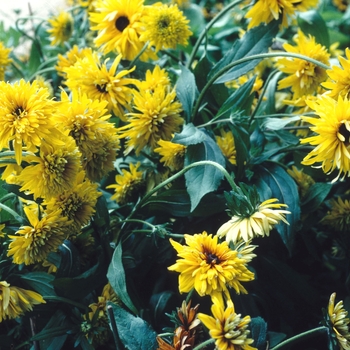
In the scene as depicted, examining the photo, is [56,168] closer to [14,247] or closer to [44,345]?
[14,247]

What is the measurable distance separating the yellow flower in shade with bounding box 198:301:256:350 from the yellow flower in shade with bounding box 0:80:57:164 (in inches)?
8.9

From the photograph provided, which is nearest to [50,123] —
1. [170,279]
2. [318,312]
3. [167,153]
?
[167,153]

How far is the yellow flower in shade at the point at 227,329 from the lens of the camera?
1.37 ft

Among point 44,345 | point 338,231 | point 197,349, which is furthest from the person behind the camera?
point 338,231

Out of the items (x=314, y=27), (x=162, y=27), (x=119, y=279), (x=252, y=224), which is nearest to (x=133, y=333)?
(x=119, y=279)

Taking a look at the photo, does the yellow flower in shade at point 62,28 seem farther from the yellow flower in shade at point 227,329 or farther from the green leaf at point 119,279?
the yellow flower in shade at point 227,329

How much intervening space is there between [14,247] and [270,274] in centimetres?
34

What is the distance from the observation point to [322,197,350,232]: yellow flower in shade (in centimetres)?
71

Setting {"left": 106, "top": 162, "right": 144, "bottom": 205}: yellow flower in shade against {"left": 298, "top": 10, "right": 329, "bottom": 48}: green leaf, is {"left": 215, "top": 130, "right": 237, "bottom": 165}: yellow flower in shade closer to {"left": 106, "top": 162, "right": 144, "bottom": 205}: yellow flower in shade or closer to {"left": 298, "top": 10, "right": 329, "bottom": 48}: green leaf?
{"left": 106, "top": 162, "right": 144, "bottom": 205}: yellow flower in shade

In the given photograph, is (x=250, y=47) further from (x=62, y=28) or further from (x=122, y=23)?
(x=62, y=28)

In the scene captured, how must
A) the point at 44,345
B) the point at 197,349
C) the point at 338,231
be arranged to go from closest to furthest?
the point at 197,349 → the point at 44,345 → the point at 338,231

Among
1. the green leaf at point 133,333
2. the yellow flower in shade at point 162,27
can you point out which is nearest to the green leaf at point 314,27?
the yellow flower in shade at point 162,27

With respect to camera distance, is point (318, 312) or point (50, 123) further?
point (318, 312)

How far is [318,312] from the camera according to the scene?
2.25ft
